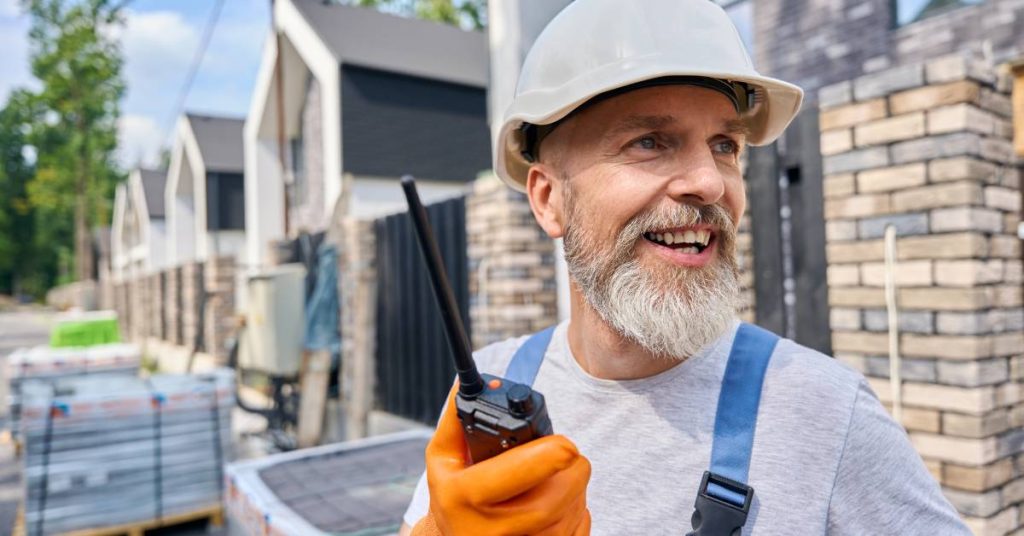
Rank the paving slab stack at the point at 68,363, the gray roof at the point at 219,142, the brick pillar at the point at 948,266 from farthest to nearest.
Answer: the gray roof at the point at 219,142 → the paving slab stack at the point at 68,363 → the brick pillar at the point at 948,266

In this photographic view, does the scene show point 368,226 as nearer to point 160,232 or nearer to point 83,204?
point 160,232

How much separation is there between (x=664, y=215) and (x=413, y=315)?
510 cm

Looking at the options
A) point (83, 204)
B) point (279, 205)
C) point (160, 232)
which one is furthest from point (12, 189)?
point (279, 205)

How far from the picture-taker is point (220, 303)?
36.4 feet

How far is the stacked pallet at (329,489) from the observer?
118 inches

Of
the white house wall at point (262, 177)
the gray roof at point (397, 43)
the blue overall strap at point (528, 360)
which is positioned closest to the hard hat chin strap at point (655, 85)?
the blue overall strap at point (528, 360)

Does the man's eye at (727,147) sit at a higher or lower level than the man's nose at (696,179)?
higher

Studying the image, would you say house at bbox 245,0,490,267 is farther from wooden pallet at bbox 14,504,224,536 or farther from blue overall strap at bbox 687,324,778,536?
blue overall strap at bbox 687,324,778,536

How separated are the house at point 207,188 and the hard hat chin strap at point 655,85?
18110 mm

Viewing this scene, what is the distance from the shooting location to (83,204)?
3494 cm

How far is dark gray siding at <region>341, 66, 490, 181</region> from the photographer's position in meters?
11.7

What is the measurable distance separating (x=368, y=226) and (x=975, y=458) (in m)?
5.71

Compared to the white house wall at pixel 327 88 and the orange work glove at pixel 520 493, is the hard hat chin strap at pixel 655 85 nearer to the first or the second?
the orange work glove at pixel 520 493

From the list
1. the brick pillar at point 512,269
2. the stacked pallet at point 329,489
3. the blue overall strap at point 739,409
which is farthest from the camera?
the brick pillar at point 512,269
